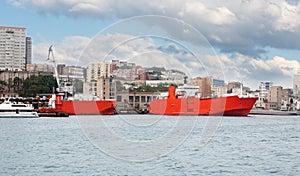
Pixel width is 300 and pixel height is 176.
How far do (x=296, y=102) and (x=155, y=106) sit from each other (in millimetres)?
87942

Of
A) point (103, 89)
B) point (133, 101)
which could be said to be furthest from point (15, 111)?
point (133, 101)

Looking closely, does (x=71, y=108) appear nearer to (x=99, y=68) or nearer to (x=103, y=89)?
(x=103, y=89)

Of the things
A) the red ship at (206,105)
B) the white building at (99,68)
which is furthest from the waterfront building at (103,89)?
the white building at (99,68)

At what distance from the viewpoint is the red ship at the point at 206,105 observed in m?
101

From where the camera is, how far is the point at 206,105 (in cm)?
10250

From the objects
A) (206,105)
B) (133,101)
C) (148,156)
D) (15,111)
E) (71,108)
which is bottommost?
(148,156)

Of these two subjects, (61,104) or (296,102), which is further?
(296,102)

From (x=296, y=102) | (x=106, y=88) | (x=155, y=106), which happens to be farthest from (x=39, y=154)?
(x=296, y=102)

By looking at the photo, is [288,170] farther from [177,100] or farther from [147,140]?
[177,100]

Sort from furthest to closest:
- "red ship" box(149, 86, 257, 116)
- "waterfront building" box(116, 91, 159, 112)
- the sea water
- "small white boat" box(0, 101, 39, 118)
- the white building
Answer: "waterfront building" box(116, 91, 159, 112)
"red ship" box(149, 86, 257, 116)
"small white boat" box(0, 101, 39, 118)
the white building
the sea water

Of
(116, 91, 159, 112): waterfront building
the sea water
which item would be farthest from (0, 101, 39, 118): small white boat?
the sea water

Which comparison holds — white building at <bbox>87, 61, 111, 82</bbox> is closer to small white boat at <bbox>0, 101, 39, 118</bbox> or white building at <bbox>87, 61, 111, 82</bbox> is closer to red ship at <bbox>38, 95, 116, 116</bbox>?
small white boat at <bbox>0, 101, 39, 118</bbox>

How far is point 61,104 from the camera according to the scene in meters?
107

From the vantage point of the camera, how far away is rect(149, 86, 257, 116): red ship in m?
101
